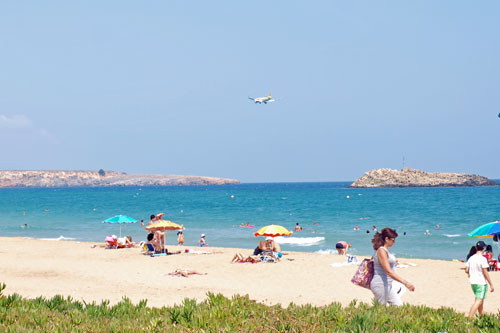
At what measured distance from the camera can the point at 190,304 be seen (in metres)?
7.32

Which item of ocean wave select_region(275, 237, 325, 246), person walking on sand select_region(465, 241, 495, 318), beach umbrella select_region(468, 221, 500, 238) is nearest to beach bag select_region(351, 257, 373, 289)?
person walking on sand select_region(465, 241, 495, 318)

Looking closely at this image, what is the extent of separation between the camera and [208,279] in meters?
17.9

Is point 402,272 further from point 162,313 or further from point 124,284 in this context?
point 162,313

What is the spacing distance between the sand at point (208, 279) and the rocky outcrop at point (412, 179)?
14944cm

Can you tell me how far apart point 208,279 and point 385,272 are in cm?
1027

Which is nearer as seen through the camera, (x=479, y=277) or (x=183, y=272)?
(x=479, y=277)

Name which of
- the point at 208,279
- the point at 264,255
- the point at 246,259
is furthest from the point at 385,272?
the point at 264,255

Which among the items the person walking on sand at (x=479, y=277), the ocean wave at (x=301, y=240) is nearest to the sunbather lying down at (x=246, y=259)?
the person walking on sand at (x=479, y=277)

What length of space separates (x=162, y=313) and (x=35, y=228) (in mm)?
44470

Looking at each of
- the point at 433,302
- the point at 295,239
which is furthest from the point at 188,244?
the point at 433,302

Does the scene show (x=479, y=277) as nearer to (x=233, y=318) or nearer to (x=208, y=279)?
(x=233, y=318)

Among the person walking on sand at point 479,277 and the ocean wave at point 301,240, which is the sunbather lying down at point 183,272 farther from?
the ocean wave at point 301,240

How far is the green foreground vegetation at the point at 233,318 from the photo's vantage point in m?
6.43

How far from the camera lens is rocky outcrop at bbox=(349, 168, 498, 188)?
168 meters
